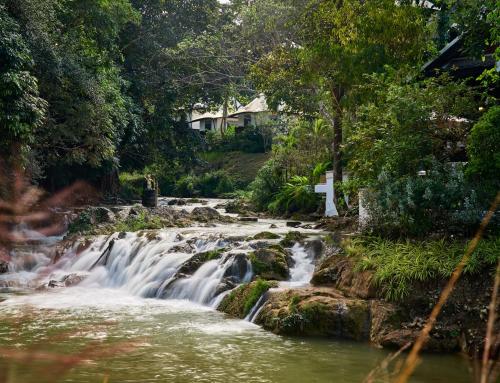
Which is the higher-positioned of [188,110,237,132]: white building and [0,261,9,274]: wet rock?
[188,110,237,132]: white building

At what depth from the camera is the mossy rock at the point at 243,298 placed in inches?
455

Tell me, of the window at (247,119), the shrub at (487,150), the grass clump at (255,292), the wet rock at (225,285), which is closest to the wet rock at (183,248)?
the wet rock at (225,285)

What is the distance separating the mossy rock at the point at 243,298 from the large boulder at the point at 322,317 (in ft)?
3.33

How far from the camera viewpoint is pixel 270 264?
13.5 meters

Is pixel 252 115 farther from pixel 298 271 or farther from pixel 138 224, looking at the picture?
pixel 298 271

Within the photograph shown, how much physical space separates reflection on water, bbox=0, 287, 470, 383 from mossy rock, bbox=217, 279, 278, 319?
281mm

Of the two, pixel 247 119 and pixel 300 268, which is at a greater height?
pixel 247 119

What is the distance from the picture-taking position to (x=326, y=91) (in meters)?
21.9

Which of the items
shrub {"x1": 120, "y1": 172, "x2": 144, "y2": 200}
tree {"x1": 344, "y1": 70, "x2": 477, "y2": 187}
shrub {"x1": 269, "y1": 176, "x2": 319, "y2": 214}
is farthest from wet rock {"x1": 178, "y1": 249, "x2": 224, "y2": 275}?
shrub {"x1": 120, "y1": 172, "x2": 144, "y2": 200}

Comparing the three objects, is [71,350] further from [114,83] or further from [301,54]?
[114,83]

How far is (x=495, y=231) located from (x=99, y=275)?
34.3 feet

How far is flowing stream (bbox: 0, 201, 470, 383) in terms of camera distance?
7.81 meters

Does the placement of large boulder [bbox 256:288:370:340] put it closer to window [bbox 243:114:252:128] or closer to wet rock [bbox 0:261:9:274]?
wet rock [bbox 0:261:9:274]

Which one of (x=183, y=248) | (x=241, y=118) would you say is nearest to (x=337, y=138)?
(x=183, y=248)
